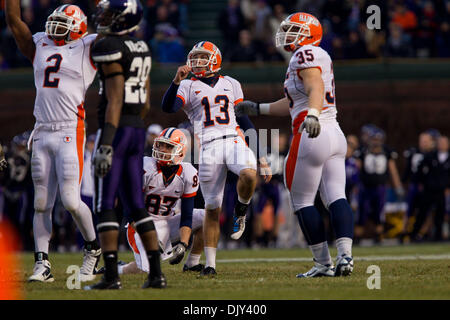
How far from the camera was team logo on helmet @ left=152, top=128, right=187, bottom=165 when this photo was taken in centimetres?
765

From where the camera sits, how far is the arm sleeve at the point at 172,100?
726cm

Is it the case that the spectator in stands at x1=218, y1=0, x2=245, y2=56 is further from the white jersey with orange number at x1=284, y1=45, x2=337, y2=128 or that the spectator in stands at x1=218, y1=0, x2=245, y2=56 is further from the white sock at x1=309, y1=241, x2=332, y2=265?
the white sock at x1=309, y1=241, x2=332, y2=265

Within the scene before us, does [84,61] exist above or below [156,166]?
above

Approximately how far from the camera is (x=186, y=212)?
7.57 m

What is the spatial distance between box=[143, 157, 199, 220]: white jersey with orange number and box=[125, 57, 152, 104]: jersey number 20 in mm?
1954

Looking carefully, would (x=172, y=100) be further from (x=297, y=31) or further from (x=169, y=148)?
(x=297, y=31)

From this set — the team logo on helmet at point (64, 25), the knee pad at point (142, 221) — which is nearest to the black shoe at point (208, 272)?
the knee pad at point (142, 221)

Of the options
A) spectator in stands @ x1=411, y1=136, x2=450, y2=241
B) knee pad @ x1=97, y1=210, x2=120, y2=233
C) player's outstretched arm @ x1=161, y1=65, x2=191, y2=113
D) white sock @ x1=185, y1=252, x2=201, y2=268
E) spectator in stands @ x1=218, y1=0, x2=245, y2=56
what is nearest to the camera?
knee pad @ x1=97, y1=210, x2=120, y2=233

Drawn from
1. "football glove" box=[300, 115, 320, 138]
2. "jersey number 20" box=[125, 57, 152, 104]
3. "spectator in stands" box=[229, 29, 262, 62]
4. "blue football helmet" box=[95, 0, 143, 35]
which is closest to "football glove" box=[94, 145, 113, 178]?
"jersey number 20" box=[125, 57, 152, 104]
